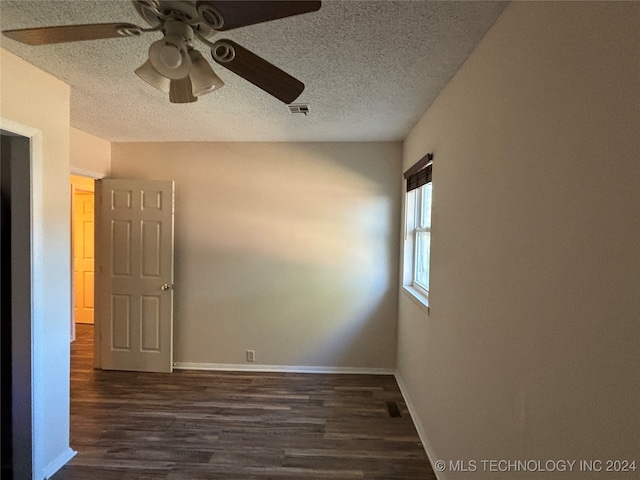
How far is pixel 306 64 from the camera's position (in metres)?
1.99

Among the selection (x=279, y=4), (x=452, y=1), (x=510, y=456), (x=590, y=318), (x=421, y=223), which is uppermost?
(x=452, y=1)

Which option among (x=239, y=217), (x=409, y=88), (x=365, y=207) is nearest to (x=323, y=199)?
(x=365, y=207)

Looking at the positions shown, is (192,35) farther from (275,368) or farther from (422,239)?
(275,368)

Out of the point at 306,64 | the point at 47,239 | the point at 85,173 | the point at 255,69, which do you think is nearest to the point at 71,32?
the point at 255,69

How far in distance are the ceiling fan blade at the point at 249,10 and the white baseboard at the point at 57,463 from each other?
2729 millimetres

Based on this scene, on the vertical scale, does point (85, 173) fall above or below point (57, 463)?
above

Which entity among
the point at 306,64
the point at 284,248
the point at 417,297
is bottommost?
the point at 417,297

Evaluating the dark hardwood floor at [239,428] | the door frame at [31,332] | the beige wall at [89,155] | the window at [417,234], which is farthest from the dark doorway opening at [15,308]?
the window at [417,234]

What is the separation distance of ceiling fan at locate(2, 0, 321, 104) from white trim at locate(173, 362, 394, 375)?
3.17 m

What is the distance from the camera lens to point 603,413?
89 centimetres

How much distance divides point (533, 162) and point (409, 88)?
4.33 feet

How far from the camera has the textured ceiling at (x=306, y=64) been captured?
154 centimetres

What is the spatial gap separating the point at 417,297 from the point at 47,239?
2615 millimetres

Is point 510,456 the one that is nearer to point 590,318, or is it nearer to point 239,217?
point 590,318
